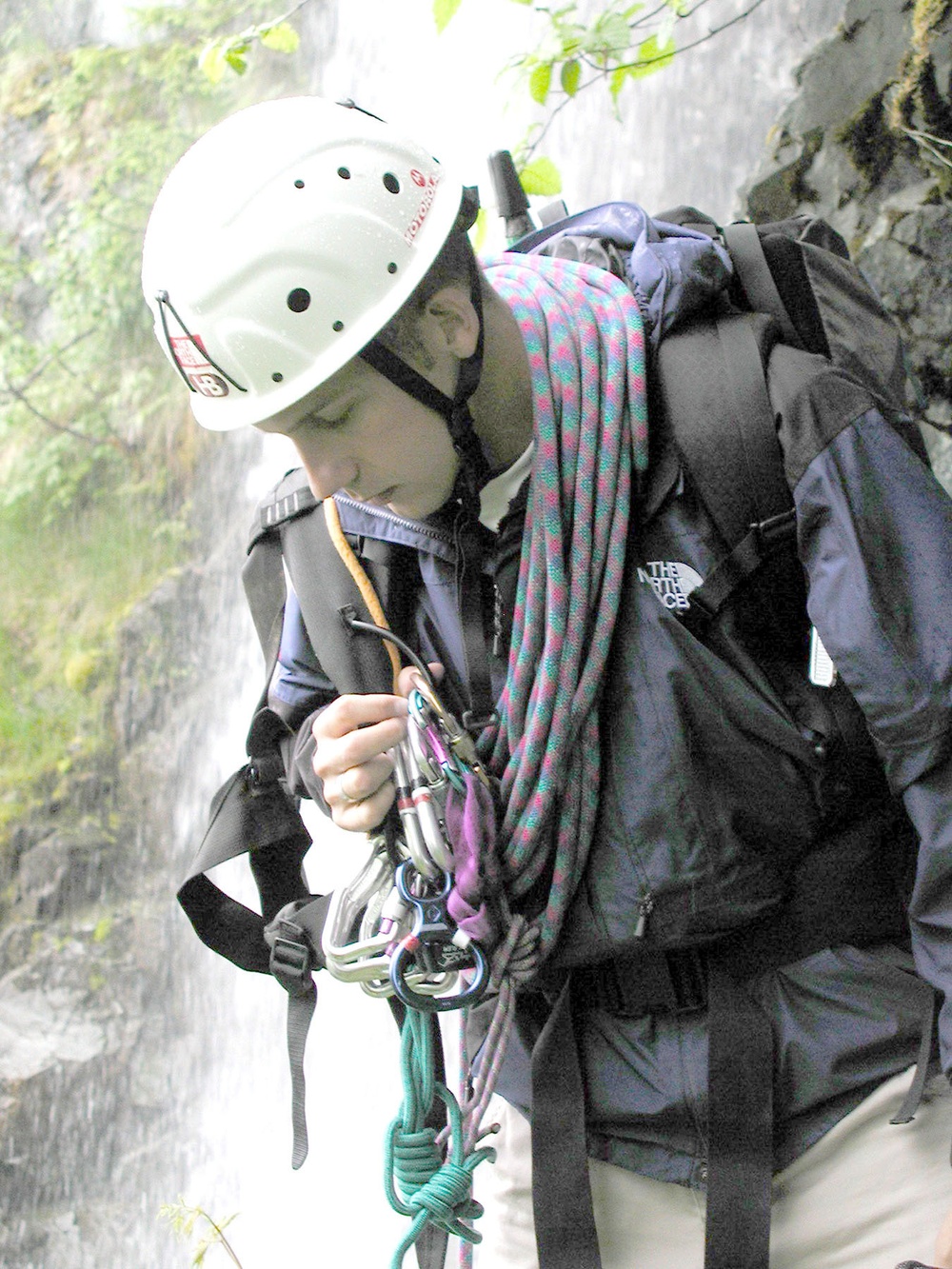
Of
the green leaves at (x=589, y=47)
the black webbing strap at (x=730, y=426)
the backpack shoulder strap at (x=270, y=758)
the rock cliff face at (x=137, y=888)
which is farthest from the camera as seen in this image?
the rock cliff face at (x=137, y=888)

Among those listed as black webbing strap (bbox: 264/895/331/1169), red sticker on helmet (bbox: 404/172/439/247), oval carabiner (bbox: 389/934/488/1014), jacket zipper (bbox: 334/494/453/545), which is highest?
red sticker on helmet (bbox: 404/172/439/247)

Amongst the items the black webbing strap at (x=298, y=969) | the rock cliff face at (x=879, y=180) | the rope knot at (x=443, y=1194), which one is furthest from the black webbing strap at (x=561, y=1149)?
the rock cliff face at (x=879, y=180)

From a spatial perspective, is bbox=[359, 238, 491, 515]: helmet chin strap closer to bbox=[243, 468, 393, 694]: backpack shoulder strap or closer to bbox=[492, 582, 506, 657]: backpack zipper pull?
bbox=[492, 582, 506, 657]: backpack zipper pull

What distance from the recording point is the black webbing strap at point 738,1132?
5.24 ft

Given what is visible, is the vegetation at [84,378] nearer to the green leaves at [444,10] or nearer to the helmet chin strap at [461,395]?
the green leaves at [444,10]

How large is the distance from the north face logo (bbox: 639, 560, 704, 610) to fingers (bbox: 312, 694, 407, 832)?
38cm

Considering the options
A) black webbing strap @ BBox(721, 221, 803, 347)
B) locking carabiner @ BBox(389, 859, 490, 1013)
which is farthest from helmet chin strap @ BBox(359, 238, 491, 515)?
locking carabiner @ BBox(389, 859, 490, 1013)

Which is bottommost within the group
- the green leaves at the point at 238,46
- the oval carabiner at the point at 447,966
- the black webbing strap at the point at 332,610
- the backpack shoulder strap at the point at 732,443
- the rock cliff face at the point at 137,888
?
the rock cliff face at the point at 137,888

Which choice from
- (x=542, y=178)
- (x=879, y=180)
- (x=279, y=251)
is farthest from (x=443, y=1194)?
(x=879, y=180)

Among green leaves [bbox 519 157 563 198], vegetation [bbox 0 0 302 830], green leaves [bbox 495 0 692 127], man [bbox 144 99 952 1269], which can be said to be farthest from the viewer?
vegetation [bbox 0 0 302 830]

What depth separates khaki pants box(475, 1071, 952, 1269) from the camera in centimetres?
160

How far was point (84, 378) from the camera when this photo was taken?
275 inches

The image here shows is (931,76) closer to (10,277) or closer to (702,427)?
(702,427)

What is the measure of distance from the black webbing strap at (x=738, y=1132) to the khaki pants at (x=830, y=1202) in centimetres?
9
